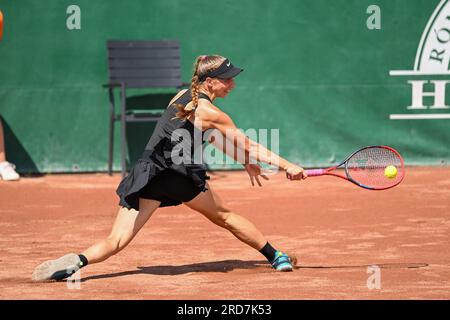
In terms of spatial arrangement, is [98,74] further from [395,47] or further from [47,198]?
[395,47]

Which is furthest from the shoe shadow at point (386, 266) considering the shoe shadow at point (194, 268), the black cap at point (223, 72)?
the black cap at point (223, 72)

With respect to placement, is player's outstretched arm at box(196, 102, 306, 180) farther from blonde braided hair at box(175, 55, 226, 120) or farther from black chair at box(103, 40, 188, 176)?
black chair at box(103, 40, 188, 176)

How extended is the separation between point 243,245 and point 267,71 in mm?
4095

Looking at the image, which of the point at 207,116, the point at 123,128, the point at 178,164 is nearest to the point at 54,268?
the point at 178,164

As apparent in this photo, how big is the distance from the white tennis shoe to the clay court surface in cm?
14

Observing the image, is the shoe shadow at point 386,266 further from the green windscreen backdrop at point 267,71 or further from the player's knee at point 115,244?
the green windscreen backdrop at point 267,71

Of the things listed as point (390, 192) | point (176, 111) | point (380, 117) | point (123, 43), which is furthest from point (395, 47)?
point (176, 111)

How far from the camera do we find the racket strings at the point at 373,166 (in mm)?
5867

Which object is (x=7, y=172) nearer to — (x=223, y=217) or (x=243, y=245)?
(x=243, y=245)

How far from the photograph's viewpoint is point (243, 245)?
6.82 m

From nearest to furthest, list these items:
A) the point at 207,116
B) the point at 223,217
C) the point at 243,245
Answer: the point at 207,116 → the point at 223,217 → the point at 243,245

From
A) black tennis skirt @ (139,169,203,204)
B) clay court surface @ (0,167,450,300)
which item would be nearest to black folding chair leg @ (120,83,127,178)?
clay court surface @ (0,167,450,300)

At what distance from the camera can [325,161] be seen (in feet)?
35.4

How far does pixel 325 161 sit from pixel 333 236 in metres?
3.79
